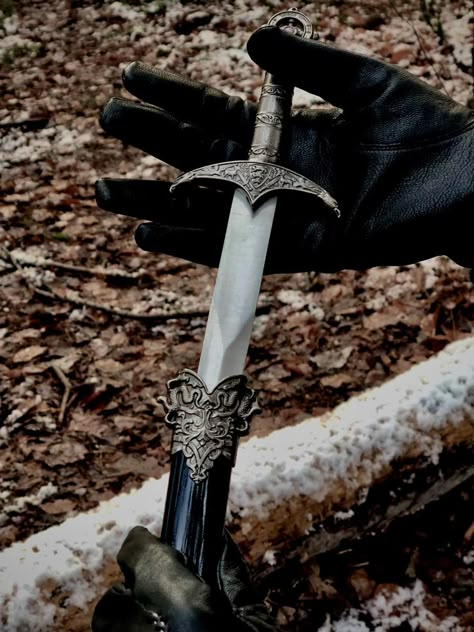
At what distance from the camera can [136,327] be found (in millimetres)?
3164

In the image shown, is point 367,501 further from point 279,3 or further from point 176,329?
point 279,3

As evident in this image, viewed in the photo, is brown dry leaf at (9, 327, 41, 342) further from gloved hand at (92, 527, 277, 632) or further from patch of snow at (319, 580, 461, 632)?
patch of snow at (319, 580, 461, 632)

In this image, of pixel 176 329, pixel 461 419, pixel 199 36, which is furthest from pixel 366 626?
pixel 199 36

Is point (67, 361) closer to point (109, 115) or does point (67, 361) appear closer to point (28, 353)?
point (28, 353)

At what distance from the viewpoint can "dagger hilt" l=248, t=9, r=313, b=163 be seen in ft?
6.07

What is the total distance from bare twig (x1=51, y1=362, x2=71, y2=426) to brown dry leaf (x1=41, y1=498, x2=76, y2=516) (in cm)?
39

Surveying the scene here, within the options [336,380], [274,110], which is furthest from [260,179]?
[336,380]

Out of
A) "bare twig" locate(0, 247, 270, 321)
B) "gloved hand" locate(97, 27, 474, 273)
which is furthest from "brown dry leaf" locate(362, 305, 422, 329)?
"gloved hand" locate(97, 27, 474, 273)

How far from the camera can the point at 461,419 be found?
2.29 meters

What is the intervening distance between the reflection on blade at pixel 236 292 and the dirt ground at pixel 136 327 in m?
0.99

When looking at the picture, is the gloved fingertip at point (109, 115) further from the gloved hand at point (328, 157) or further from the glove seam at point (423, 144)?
the glove seam at point (423, 144)

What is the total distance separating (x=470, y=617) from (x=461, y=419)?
2.46 feet

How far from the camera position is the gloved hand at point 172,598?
146cm

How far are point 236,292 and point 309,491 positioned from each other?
865mm
